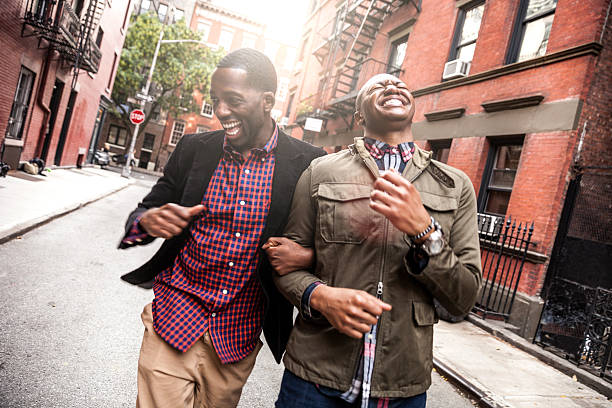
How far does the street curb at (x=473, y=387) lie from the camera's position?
4.21 metres

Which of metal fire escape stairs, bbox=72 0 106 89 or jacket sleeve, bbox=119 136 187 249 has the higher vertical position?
metal fire escape stairs, bbox=72 0 106 89

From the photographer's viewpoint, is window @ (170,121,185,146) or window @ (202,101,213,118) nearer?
window @ (170,121,185,146)

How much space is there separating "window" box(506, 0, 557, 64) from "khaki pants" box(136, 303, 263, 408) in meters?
9.38

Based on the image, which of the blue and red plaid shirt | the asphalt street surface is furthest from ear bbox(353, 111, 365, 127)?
the asphalt street surface

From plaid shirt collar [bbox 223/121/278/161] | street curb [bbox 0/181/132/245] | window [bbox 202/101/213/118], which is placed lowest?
street curb [bbox 0/181/132/245]

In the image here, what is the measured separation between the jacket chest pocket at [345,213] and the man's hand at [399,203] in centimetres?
26

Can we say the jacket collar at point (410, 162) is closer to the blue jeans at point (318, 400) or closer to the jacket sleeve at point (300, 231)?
the jacket sleeve at point (300, 231)

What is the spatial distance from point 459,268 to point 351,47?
1669 centimetres

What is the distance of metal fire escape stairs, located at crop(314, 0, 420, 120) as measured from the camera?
15602 mm

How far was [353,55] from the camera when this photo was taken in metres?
18.7

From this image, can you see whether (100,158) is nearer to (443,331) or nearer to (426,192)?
(443,331)

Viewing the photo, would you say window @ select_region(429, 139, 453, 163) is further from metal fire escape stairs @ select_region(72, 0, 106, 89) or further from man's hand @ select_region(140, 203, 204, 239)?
metal fire escape stairs @ select_region(72, 0, 106, 89)

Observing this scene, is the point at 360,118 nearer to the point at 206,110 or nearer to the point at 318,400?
the point at 318,400

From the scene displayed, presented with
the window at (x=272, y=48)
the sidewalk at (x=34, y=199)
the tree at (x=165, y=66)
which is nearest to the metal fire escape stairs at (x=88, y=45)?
the sidewalk at (x=34, y=199)
